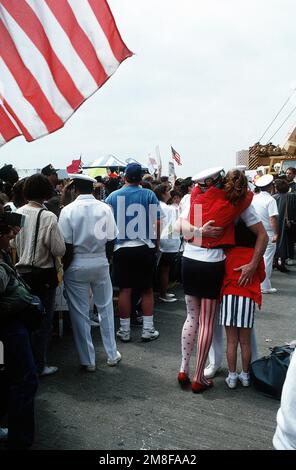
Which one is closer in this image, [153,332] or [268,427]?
[268,427]

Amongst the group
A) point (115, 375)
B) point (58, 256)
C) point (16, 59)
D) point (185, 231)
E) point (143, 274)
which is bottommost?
point (115, 375)

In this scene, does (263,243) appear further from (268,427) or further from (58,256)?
(58,256)

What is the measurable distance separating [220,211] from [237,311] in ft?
2.77

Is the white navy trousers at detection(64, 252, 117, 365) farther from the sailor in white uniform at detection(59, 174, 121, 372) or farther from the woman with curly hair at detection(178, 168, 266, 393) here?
the woman with curly hair at detection(178, 168, 266, 393)

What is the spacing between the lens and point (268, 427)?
329 cm

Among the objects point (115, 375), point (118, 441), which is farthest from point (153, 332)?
point (118, 441)

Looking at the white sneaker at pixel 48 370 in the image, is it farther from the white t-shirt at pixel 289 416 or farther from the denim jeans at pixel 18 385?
the white t-shirt at pixel 289 416

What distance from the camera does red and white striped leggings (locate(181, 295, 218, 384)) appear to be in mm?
3758

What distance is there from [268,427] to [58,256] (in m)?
2.16

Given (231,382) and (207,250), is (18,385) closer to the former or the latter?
(207,250)

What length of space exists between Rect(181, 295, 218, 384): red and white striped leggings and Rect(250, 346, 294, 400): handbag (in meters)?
0.45

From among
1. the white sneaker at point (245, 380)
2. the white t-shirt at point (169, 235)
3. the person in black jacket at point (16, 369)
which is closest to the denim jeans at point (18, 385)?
the person in black jacket at point (16, 369)

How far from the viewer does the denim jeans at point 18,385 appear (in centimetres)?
283

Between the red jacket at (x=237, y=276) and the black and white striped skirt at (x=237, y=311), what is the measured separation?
4 cm
